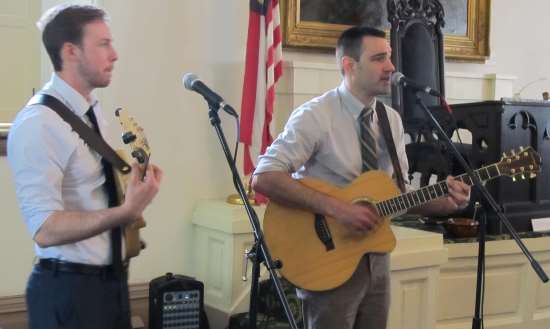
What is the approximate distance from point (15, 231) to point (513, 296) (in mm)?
2648

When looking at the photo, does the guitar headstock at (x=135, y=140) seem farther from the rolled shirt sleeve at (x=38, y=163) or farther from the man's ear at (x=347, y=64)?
the man's ear at (x=347, y=64)

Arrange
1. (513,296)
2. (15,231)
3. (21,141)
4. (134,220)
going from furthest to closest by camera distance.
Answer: (513,296) → (15,231) → (134,220) → (21,141)

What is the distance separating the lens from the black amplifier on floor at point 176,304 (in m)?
3.40

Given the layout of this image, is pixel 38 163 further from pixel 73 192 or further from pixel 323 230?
pixel 323 230

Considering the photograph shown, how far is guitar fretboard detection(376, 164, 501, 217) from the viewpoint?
2.33 meters

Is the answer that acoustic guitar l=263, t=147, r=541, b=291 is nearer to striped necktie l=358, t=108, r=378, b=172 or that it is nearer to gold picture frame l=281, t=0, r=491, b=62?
striped necktie l=358, t=108, r=378, b=172

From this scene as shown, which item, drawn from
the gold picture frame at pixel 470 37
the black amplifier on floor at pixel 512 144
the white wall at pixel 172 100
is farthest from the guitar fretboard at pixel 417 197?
the gold picture frame at pixel 470 37

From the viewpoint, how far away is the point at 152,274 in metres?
3.84

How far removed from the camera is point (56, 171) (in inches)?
64.8

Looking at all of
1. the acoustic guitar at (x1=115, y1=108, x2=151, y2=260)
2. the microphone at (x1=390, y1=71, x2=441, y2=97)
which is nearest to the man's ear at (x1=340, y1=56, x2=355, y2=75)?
the microphone at (x1=390, y1=71, x2=441, y2=97)

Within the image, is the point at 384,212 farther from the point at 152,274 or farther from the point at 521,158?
the point at 152,274

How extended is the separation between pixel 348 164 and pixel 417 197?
10.2 inches

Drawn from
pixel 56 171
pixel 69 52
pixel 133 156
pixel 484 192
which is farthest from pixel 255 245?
pixel 484 192

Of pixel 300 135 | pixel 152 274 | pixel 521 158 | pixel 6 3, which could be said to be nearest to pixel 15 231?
pixel 152 274
